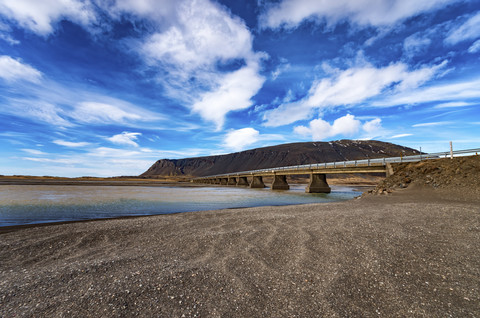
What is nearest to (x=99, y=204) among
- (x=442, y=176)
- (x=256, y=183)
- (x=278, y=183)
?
(x=442, y=176)

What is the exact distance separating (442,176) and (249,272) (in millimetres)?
23717

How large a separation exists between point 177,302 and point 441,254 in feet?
23.8

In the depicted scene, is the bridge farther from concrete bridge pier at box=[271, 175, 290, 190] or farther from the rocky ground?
the rocky ground

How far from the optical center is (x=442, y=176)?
775 inches

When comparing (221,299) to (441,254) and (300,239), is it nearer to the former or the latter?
(300,239)

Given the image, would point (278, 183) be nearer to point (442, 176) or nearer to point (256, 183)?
point (256, 183)

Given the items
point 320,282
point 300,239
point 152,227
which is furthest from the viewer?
point 152,227

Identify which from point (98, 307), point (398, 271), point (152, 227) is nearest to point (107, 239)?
point (152, 227)

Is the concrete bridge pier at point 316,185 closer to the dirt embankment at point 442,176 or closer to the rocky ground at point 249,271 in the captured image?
the dirt embankment at point 442,176

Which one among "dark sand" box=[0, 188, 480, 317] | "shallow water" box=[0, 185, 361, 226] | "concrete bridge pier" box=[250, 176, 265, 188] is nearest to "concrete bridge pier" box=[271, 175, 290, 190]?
"concrete bridge pier" box=[250, 176, 265, 188]

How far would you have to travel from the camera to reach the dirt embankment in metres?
17.3

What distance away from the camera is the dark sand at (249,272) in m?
3.82

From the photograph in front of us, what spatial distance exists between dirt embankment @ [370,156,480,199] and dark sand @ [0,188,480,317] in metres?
12.0

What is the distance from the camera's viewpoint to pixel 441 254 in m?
6.02
